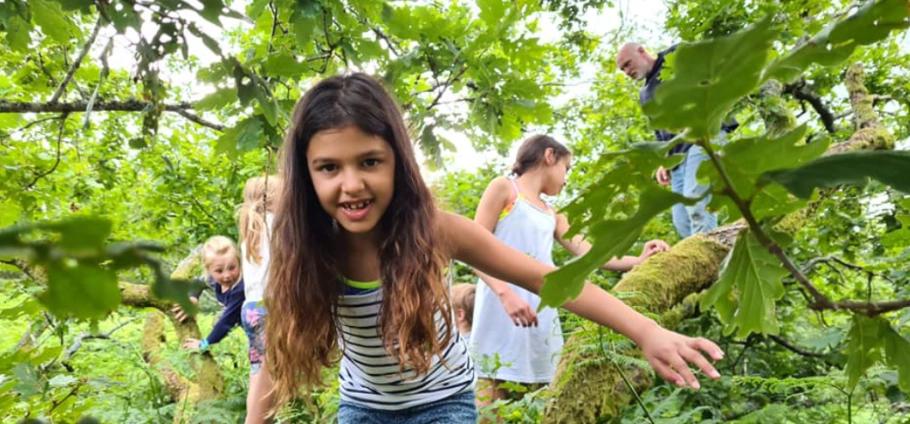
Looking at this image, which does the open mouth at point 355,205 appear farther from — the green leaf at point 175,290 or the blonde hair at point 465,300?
the blonde hair at point 465,300

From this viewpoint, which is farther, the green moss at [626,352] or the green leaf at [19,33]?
the green moss at [626,352]

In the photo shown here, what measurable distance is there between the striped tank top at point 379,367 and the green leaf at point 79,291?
5.14 feet

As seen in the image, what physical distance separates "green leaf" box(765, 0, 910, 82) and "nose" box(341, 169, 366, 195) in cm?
126

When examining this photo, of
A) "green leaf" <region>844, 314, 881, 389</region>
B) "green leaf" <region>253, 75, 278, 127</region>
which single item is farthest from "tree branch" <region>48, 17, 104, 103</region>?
"green leaf" <region>844, 314, 881, 389</region>

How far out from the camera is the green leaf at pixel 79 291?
306mm

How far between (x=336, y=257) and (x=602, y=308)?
91 cm

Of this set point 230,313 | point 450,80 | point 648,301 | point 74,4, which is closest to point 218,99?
point 74,4

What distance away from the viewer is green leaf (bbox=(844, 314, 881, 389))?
674 millimetres

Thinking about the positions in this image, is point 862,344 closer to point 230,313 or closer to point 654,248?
point 654,248

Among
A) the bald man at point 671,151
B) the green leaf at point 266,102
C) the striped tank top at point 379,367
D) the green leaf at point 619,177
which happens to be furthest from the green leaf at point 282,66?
the bald man at point 671,151

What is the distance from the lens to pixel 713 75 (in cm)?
43

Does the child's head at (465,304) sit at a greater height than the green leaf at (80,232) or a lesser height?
greater

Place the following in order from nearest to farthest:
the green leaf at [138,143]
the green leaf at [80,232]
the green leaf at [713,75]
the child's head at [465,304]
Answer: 1. the green leaf at [80,232]
2. the green leaf at [713,75]
3. the green leaf at [138,143]
4. the child's head at [465,304]

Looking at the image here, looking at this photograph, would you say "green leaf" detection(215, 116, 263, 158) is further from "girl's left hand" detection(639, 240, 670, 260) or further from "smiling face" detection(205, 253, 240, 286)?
"smiling face" detection(205, 253, 240, 286)
